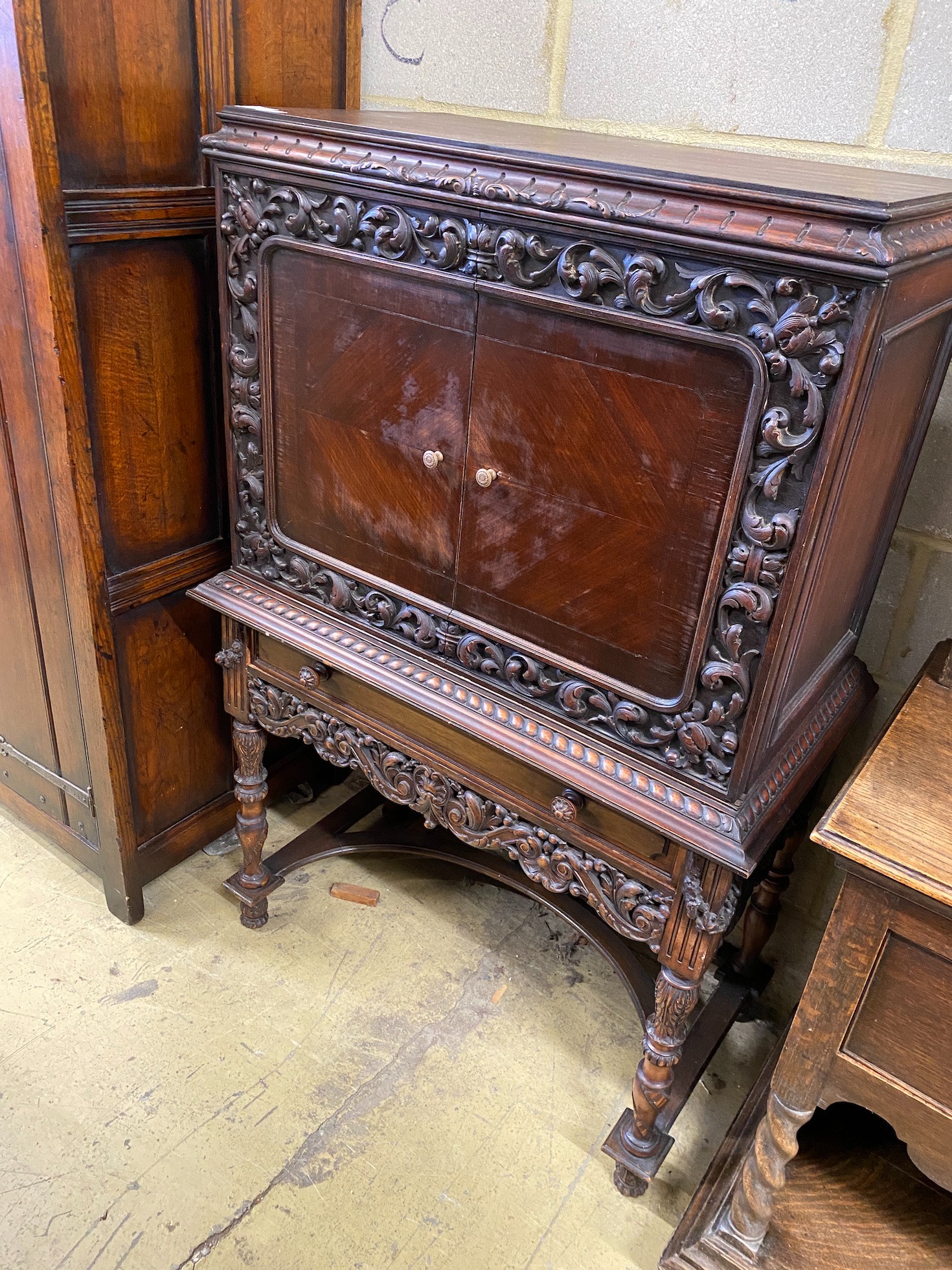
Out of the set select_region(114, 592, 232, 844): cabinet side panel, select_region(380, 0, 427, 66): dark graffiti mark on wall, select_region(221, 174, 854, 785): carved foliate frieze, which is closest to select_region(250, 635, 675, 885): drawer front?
select_region(221, 174, 854, 785): carved foliate frieze

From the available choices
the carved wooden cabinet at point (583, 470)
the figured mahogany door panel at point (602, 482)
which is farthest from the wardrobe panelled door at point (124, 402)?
the figured mahogany door panel at point (602, 482)

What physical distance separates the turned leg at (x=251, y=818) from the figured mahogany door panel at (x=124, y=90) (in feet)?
3.04

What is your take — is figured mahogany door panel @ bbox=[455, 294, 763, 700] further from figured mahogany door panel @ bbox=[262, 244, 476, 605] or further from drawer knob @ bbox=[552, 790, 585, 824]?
drawer knob @ bbox=[552, 790, 585, 824]

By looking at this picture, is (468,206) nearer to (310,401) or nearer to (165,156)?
(310,401)

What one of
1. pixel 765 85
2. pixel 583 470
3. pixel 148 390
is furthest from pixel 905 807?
pixel 148 390

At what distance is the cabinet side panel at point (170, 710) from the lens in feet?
5.71

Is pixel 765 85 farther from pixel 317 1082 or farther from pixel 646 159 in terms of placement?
pixel 317 1082

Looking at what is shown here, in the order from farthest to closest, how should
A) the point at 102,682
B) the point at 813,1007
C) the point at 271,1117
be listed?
the point at 102,682
the point at 271,1117
the point at 813,1007

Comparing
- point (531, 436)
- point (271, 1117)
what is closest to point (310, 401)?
point (531, 436)

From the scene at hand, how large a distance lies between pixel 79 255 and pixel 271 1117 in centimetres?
138

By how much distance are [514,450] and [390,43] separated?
1071 millimetres

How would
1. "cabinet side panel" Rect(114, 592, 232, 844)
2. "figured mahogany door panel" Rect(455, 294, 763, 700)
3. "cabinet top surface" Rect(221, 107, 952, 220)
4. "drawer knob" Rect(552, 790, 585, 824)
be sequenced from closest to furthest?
"cabinet top surface" Rect(221, 107, 952, 220), "figured mahogany door panel" Rect(455, 294, 763, 700), "drawer knob" Rect(552, 790, 585, 824), "cabinet side panel" Rect(114, 592, 232, 844)

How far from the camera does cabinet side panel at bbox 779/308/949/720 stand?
105 cm

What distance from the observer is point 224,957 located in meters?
1.82
